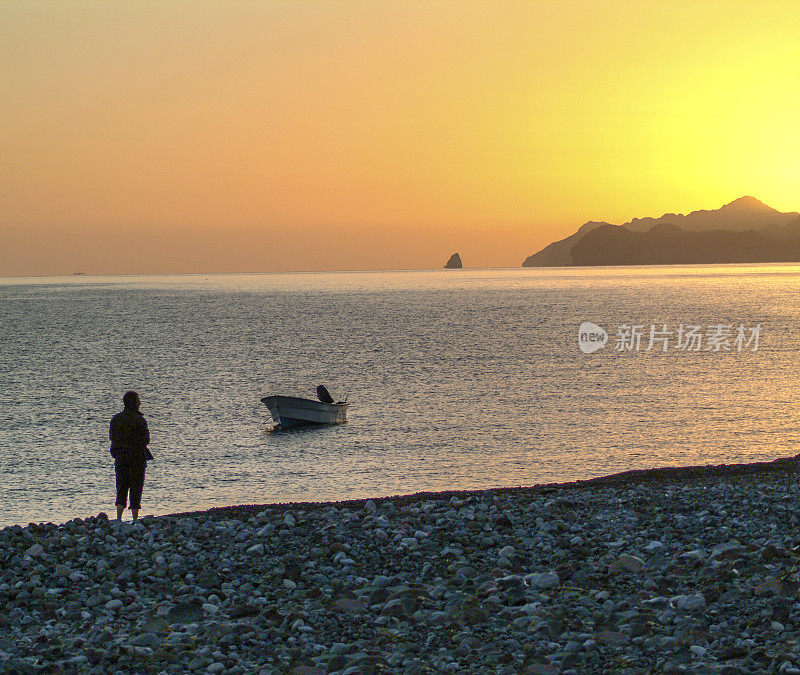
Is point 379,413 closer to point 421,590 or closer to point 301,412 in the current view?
point 301,412

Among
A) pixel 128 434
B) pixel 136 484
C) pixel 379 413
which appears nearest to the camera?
pixel 128 434

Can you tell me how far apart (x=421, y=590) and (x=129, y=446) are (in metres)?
7.83

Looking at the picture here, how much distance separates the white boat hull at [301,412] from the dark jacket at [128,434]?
2380 cm

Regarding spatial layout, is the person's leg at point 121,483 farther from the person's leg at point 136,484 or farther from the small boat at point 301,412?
the small boat at point 301,412

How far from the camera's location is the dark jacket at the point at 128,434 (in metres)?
15.8

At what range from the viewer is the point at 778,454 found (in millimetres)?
29594

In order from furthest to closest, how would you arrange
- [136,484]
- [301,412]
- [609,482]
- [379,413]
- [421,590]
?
[379,413] → [301,412] → [609,482] → [136,484] → [421,590]

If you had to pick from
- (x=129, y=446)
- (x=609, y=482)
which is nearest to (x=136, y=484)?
(x=129, y=446)

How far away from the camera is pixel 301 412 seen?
131 ft

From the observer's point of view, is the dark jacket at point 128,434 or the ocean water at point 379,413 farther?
the ocean water at point 379,413

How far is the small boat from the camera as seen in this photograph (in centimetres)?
3991

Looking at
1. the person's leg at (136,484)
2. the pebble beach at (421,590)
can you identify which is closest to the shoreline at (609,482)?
the person's leg at (136,484)

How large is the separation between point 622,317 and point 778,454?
106 meters

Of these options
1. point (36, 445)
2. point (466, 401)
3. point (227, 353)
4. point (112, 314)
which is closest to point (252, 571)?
point (36, 445)
